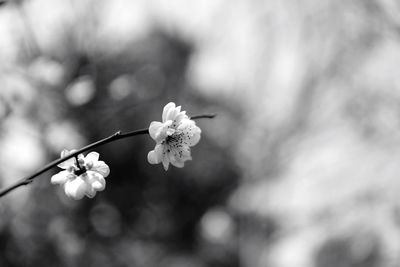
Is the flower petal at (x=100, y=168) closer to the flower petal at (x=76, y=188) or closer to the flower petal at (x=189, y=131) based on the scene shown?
the flower petal at (x=76, y=188)

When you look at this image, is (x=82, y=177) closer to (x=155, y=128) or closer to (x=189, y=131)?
(x=155, y=128)

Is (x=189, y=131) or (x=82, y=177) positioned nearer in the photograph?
(x=82, y=177)

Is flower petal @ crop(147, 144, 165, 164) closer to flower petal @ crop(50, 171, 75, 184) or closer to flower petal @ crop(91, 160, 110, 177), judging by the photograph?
flower petal @ crop(91, 160, 110, 177)

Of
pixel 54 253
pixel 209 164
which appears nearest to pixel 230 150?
pixel 209 164

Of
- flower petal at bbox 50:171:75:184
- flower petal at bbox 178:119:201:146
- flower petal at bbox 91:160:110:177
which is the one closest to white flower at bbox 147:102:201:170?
flower petal at bbox 178:119:201:146

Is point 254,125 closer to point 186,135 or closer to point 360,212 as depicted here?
point 360,212

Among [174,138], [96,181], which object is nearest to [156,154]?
[174,138]

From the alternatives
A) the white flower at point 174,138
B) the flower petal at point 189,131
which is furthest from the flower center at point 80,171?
the flower petal at point 189,131
